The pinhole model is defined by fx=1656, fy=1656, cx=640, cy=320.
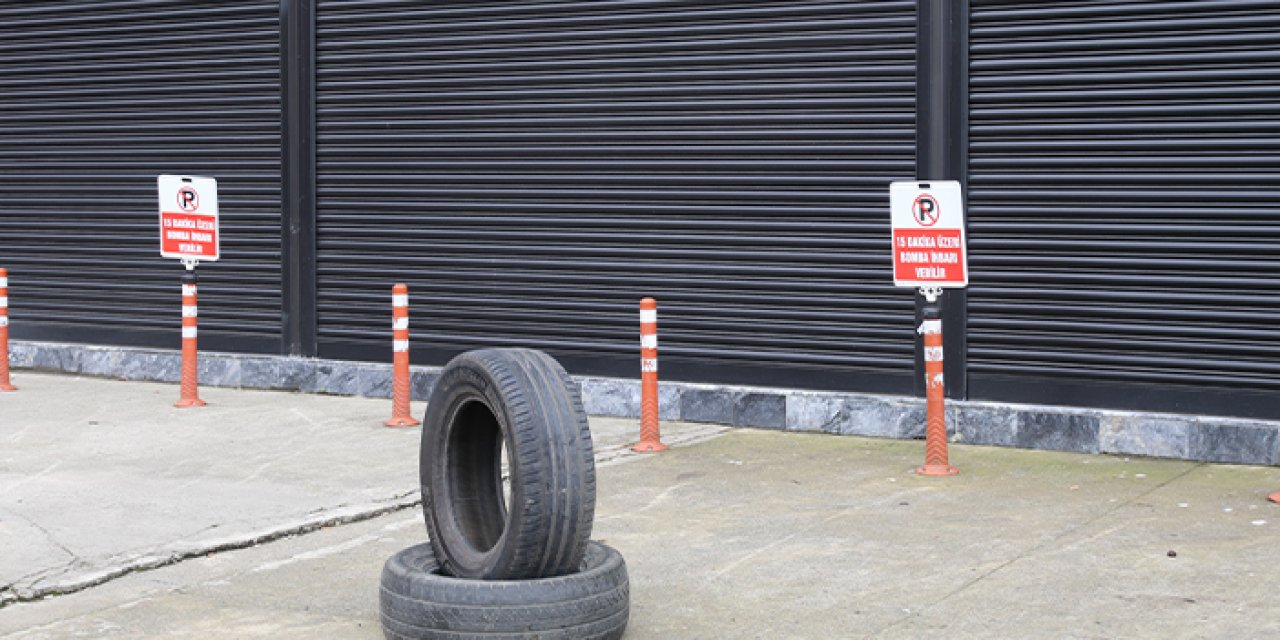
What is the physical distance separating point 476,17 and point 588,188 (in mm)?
1756

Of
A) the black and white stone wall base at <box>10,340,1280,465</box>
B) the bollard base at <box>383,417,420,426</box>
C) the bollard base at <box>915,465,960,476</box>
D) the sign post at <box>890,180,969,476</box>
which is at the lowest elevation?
the bollard base at <box>915,465,960,476</box>

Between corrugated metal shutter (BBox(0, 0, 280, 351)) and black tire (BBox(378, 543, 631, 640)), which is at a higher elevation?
corrugated metal shutter (BBox(0, 0, 280, 351))

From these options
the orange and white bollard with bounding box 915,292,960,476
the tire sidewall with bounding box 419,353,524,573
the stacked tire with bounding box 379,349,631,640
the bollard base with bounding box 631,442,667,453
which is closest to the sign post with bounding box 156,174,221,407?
the bollard base with bounding box 631,442,667,453

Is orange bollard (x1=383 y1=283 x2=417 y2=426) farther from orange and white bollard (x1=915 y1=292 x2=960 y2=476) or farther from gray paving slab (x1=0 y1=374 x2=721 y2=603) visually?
orange and white bollard (x1=915 y1=292 x2=960 y2=476)

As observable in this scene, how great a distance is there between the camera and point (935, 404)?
9914 mm

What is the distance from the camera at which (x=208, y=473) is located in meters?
10.1

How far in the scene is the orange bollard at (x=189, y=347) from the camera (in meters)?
13.3

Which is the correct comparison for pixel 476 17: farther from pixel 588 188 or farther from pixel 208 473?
pixel 208 473

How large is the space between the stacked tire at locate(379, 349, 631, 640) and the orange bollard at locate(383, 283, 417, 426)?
5.48 meters

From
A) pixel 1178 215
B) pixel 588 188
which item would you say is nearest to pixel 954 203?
pixel 1178 215

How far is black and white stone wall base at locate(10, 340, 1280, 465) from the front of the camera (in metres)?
10.3

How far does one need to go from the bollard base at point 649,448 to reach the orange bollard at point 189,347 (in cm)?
419

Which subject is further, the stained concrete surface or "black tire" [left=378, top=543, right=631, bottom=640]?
the stained concrete surface

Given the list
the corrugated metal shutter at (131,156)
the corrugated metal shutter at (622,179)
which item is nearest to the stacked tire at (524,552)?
the corrugated metal shutter at (622,179)
